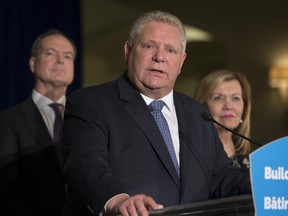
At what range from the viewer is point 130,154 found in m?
1.68

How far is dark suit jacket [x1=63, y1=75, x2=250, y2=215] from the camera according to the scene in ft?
5.17

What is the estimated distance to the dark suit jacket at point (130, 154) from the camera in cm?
158

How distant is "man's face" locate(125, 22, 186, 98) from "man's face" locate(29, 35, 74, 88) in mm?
1141

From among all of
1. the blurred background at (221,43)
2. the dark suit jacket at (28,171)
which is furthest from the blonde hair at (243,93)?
the blurred background at (221,43)

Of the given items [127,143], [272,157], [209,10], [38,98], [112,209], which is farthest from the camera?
[209,10]

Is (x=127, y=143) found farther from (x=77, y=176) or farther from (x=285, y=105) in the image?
(x=285, y=105)

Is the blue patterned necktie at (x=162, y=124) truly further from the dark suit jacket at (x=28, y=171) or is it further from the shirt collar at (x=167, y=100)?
the dark suit jacket at (x=28, y=171)

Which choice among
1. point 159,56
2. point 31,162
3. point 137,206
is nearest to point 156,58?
point 159,56

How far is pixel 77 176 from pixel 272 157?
1.97ft

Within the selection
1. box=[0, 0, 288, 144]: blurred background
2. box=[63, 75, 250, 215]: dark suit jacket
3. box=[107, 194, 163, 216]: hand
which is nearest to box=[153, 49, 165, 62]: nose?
box=[63, 75, 250, 215]: dark suit jacket

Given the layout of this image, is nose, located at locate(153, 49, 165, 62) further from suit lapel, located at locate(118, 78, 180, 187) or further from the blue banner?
the blue banner

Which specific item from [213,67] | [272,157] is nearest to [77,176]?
[272,157]

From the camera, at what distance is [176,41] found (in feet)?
6.10

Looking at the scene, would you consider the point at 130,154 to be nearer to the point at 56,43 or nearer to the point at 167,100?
the point at 167,100
